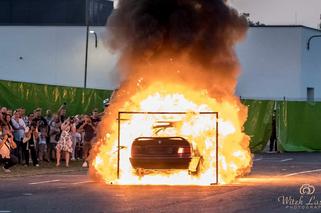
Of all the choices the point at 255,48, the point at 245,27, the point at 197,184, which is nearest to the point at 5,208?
the point at 197,184

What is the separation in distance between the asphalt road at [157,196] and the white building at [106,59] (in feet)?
116

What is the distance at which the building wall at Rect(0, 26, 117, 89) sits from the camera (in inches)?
2291

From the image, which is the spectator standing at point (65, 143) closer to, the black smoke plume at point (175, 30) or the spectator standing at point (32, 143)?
the spectator standing at point (32, 143)

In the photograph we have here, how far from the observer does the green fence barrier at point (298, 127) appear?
1515 inches

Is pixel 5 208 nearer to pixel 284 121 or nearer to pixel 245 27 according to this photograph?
pixel 245 27

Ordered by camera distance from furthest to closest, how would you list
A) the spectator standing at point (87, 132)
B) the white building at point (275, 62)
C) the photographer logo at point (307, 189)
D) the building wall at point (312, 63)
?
1. the building wall at point (312, 63)
2. the white building at point (275, 62)
3. the spectator standing at point (87, 132)
4. the photographer logo at point (307, 189)

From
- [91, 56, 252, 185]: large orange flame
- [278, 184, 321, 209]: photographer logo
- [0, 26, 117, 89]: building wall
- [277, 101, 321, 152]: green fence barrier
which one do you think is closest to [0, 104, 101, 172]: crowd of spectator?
[91, 56, 252, 185]: large orange flame

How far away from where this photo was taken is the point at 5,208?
14.5 metres

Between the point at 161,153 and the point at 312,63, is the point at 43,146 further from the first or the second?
the point at 312,63

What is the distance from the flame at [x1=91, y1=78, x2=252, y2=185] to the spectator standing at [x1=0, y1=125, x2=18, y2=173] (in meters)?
3.48

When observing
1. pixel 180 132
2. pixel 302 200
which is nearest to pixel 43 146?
pixel 180 132

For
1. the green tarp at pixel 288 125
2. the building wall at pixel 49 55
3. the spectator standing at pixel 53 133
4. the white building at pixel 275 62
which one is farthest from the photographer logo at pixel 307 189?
the building wall at pixel 49 55

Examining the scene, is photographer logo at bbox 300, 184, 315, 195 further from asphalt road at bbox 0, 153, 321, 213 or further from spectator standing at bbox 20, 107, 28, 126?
spectator standing at bbox 20, 107, 28, 126

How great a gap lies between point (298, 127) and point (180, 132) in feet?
65.3
